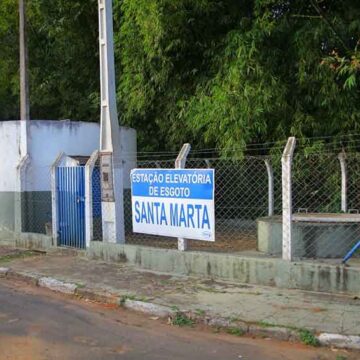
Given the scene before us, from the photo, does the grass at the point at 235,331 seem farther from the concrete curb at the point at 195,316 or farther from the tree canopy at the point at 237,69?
the tree canopy at the point at 237,69

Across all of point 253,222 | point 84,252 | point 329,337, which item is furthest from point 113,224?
point 329,337

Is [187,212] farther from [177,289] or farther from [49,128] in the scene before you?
[49,128]

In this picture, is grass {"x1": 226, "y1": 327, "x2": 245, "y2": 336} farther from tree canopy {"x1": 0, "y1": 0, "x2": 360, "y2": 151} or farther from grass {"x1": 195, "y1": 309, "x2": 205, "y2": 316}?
tree canopy {"x1": 0, "y1": 0, "x2": 360, "y2": 151}

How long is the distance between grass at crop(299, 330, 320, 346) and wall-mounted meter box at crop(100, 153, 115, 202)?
5.58m

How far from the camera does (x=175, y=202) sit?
10062mm

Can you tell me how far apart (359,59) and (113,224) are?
529cm

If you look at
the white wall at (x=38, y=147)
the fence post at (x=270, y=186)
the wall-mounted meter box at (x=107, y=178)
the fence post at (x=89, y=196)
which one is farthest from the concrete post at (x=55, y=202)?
the fence post at (x=270, y=186)

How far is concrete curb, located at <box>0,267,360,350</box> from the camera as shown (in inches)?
251

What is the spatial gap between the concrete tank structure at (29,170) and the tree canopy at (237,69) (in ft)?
6.89

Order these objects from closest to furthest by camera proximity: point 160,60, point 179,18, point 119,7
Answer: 1. point 179,18
2. point 160,60
3. point 119,7

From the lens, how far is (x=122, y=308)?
27.1ft

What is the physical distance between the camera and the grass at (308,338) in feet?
21.1

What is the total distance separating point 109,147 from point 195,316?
15.9ft

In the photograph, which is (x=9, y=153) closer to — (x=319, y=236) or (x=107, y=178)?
(x=107, y=178)
